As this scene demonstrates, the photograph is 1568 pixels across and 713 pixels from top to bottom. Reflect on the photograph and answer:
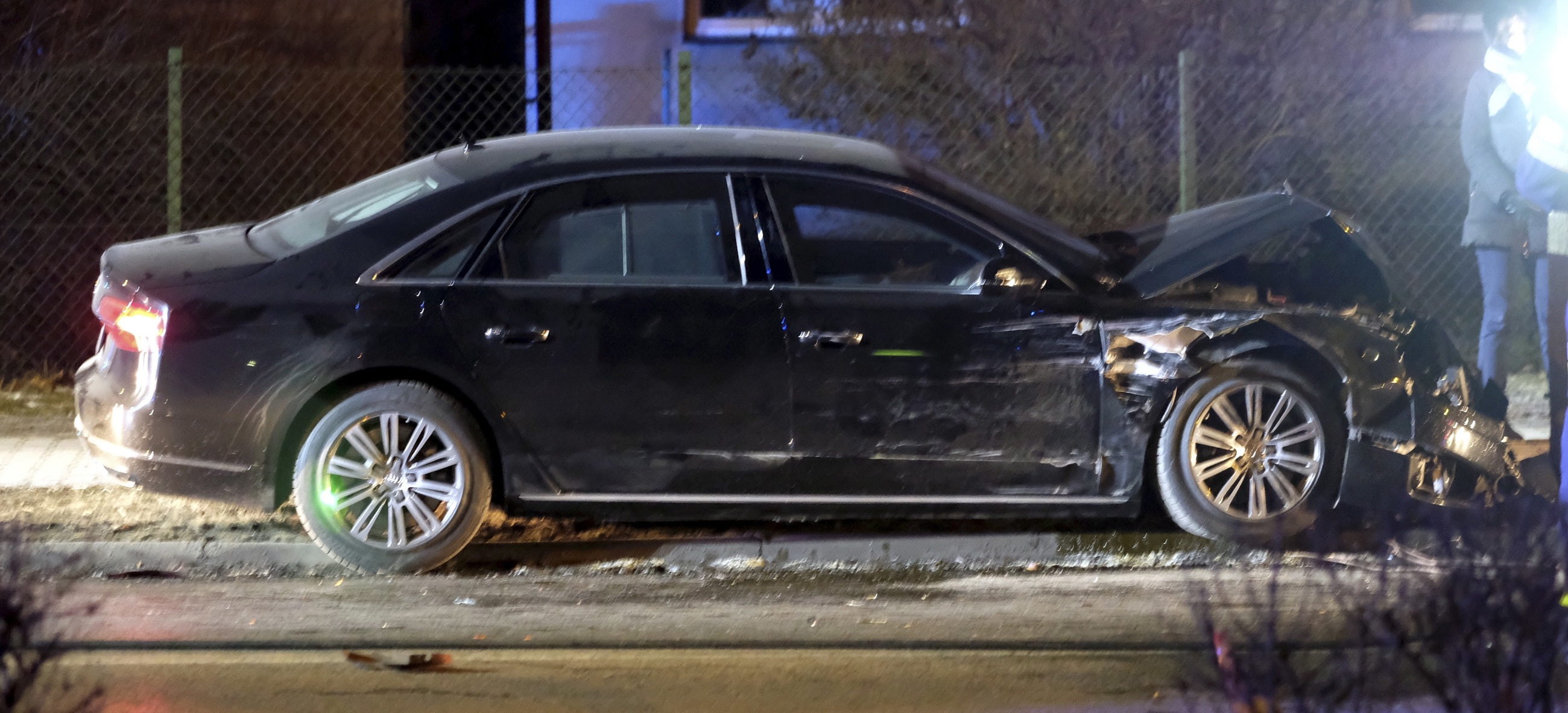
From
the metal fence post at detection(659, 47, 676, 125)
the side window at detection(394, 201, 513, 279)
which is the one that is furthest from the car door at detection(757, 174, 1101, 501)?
the metal fence post at detection(659, 47, 676, 125)

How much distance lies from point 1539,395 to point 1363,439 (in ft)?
12.2

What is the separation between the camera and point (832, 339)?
539 cm

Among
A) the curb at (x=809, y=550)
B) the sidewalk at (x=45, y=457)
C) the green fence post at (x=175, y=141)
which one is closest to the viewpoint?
the curb at (x=809, y=550)

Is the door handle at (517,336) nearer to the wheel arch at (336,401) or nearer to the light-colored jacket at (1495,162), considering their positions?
the wheel arch at (336,401)

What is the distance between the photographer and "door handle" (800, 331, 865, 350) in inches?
212

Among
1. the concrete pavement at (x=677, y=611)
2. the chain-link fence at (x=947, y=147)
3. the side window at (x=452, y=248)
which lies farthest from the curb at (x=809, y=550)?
the chain-link fence at (x=947, y=147)

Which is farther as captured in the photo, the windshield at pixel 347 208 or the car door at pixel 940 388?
the windshield at pixel 347 208

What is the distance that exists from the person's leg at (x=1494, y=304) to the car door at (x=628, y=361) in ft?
12.4

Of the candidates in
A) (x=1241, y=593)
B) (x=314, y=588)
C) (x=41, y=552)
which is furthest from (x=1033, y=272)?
(x=41, y=552)

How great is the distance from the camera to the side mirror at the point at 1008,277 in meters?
5.45

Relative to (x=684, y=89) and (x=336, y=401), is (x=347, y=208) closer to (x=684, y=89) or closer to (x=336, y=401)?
(x=336, y=401)

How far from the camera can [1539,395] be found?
28.3 feet

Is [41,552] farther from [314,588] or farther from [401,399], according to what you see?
[401,399]

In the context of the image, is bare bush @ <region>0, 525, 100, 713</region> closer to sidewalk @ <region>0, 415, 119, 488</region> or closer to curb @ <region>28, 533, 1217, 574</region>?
curb @ <region>28, 533, 1217, 574</region>
